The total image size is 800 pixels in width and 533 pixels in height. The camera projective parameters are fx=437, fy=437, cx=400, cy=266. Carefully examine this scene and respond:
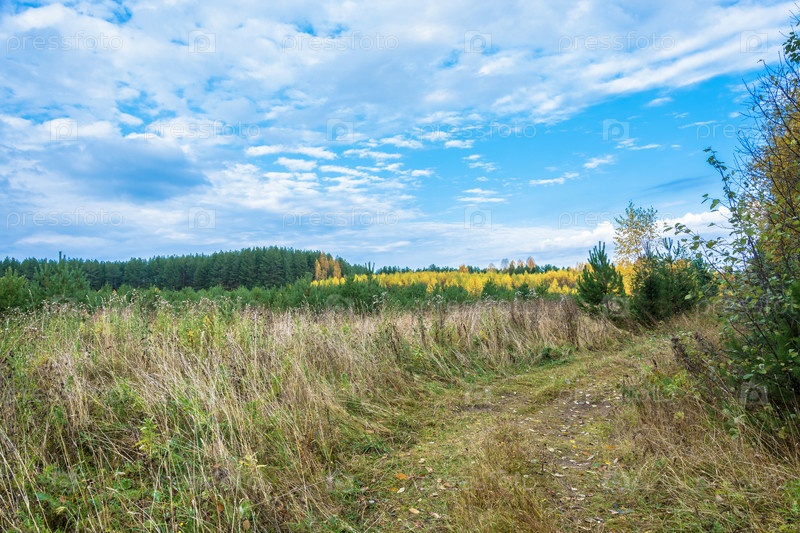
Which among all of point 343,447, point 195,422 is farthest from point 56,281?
point 343,447

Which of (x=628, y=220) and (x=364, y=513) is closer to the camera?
(x=364, y=513)

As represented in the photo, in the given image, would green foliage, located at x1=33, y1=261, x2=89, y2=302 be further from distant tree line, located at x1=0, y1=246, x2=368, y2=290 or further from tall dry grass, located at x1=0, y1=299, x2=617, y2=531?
distant tree line, located at x1=0, y1=246, x2=368, y2=290

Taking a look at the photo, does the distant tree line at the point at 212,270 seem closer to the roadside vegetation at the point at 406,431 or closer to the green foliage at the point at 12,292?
the green foliage at the point at 12,292

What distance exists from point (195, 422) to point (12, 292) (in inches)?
403

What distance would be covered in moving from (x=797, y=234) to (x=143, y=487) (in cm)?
663

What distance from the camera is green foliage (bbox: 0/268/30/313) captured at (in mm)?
10595

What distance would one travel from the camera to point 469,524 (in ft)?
10.3

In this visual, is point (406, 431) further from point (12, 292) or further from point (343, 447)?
point (12, 292)

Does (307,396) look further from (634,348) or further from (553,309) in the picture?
(553,309)

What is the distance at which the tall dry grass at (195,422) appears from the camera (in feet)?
10.4

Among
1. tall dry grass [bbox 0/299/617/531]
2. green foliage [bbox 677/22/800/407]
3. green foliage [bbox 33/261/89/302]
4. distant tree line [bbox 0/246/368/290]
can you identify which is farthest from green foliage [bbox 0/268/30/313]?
distant tree line [bbox 0/246/368/290]

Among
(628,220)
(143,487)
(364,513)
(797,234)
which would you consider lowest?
(364,513)

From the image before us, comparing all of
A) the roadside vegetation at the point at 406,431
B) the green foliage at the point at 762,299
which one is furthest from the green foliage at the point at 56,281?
the green foliage at the point at 762,299

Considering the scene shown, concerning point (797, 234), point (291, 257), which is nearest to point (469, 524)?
point (797, 234)
